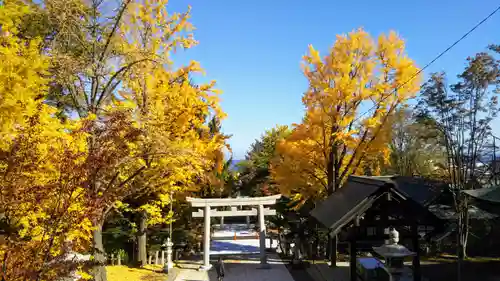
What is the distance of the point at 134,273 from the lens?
1422 cm

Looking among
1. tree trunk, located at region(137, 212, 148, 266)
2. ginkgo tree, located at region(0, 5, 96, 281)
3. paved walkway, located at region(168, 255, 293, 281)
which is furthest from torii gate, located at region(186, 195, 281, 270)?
ginkgo tree, located at region(0, 5, 96, 281)

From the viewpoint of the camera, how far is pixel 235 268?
16234 millimetres

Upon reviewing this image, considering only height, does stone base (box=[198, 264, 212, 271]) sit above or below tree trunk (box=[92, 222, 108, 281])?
below

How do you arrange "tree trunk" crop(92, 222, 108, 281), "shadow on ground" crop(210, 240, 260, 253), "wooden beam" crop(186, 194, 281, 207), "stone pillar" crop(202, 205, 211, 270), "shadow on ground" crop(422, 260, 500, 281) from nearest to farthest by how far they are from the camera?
"tree trunk" crop(92, 222, 108, 281), "shadow on ground" crop(422, 260, 500, 281), "stone pillar" crop(202, 205, 211, 270), "wooden beam" crop(186, 194, 281, 207), "shadow on ground" crop(210, 240, 260, 253)

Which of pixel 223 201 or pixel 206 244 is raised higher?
pixel 223 201

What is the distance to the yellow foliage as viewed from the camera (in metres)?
15.8

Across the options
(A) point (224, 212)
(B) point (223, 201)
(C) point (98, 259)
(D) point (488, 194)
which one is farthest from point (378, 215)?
(A) point (224, 212)

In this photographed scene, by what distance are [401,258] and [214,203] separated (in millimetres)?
9934

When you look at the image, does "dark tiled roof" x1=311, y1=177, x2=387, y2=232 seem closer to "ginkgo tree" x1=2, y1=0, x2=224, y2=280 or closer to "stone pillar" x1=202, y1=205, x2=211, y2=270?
"ginkgo tree" x1=2, y1=0, x2=224, y2=280

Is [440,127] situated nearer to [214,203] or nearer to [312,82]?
[312,82]

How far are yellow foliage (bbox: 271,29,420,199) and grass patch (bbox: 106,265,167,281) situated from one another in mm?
7051

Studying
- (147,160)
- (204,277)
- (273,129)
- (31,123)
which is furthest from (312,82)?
(273,129)

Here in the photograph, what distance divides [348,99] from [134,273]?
11588 mm

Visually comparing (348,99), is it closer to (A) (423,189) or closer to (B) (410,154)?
(A) (423,189)
